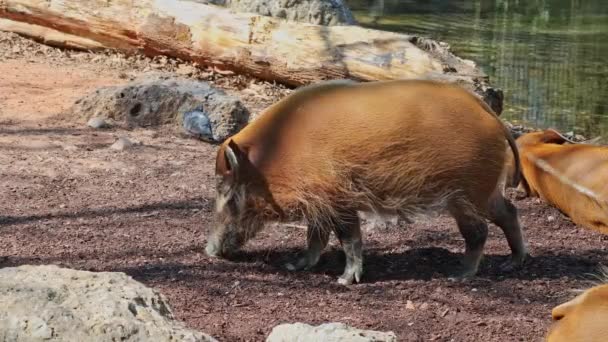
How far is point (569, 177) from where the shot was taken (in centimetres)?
614

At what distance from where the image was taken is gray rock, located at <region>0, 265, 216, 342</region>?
110 inches

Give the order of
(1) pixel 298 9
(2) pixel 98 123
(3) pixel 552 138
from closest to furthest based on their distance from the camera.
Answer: (3) pixel 552 138
(2) pixel 98 123
(1) pixel 298 9

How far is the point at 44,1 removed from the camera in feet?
30.5

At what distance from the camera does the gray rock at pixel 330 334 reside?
3010 mm

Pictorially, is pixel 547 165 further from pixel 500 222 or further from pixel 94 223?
pixel 94 223

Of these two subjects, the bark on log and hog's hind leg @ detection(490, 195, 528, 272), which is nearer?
hog's hind leg @ detection(490, 195, 528, 272)

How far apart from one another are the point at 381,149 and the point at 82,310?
1960 mm

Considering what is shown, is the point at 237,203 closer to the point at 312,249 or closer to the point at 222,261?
the point at 222,261

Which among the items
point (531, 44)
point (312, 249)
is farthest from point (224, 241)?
point (531, 44)

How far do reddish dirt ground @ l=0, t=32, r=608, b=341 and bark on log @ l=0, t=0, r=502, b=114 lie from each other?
165 centimetres

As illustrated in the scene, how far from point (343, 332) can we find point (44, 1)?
22.9ft

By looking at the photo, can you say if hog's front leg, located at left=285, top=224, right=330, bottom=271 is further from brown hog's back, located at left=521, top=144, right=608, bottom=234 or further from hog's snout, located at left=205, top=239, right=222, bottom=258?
brown hog's back, located at left=521, top=144, right=608, bottom=234

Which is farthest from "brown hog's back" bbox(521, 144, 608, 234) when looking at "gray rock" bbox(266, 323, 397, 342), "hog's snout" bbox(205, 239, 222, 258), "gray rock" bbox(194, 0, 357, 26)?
"gray rock" bbox(194, 0, 357, 26)

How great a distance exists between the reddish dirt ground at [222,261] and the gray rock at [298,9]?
2.85m
